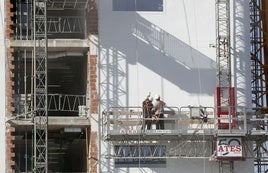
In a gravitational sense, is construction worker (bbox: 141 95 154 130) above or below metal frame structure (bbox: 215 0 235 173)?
below

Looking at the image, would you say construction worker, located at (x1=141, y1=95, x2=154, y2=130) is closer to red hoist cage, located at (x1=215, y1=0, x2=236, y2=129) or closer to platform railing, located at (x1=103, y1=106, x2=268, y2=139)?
platform railing, located at (x1=103, y1=106, x2=268, y2=139)

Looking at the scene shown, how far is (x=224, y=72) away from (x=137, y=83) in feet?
18.1

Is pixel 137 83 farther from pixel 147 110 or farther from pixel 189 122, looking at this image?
pixel 189 122

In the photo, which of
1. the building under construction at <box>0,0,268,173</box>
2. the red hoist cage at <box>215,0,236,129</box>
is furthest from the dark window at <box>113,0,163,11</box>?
the red hoist cage at <box>215,0,236,129</box>

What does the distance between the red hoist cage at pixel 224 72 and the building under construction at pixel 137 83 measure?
0.06 m

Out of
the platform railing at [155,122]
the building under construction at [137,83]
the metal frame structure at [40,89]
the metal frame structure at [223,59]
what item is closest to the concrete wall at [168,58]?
the building under construction at [137,83]

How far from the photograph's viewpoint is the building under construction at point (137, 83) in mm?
63312

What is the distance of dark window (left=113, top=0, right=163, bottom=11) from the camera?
216 feet

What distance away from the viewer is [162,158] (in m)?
64.1

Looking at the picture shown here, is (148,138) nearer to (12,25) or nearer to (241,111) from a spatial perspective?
(241,111)

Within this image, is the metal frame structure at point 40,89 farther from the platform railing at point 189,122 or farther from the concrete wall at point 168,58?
the platform railing at point 189,122

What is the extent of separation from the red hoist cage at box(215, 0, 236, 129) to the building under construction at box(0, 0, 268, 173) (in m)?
0.06

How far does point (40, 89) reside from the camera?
63938 mm
